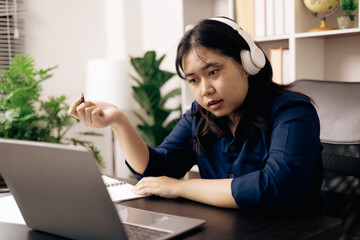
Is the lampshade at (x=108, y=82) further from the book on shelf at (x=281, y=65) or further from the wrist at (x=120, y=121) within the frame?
the wrist at (x=120, y=121)

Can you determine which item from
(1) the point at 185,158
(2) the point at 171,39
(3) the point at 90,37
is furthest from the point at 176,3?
(1) the point at 185,158

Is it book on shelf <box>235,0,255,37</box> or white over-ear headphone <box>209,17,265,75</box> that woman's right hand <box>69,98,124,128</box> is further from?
book on shelf <box>235,0,255,37</box>

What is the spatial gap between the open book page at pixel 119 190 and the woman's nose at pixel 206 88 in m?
0.32

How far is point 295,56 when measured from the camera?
7.33 ft

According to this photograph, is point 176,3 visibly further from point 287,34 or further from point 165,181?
point 165,181

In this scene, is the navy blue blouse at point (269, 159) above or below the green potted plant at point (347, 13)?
below

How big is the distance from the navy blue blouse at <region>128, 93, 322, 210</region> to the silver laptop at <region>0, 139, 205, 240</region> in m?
0.22

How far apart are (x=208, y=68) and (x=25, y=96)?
176cm

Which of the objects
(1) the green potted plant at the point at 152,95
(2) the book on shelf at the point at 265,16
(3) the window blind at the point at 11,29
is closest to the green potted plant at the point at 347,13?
(2) the book on shelf at the point at 265,16

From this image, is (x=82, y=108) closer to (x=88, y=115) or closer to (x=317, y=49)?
(x=88, y=115)

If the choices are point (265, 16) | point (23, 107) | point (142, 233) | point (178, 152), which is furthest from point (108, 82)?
point (142, 233)

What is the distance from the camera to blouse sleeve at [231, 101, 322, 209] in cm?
94

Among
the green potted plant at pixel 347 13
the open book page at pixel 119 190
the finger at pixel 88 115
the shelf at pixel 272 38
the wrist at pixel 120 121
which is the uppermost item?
the green potted plant at pixel 347 13

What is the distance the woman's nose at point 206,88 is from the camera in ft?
3.56
